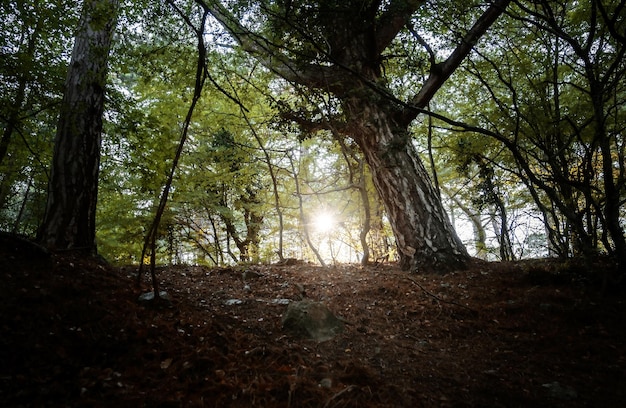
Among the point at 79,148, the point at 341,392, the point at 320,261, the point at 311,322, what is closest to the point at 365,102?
the point at 320,261

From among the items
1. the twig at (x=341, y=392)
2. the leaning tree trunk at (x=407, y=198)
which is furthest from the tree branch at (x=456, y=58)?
the twig at (x=341, y=392)

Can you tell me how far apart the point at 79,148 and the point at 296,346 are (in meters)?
3.72

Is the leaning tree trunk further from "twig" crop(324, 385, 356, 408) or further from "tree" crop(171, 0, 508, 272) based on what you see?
"twig" crop(324, 385, 356, 408)

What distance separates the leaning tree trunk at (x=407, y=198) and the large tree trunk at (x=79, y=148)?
3745 mm

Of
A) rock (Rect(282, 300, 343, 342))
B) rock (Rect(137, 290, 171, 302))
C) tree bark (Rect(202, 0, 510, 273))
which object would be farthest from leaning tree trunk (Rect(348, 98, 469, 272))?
rock (Rect(137, 290, 171, 302))

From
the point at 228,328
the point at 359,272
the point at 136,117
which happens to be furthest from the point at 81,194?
the point at 359,272

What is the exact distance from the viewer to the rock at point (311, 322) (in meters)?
2.59

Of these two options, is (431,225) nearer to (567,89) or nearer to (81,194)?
(567,89)

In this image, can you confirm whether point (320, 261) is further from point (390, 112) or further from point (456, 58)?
point (456, 58)

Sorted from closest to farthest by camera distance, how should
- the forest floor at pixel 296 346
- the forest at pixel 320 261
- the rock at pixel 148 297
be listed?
the forest floor at pixel 296 346 < the forest at pixel 320 261 < the rock at pixel 148 297

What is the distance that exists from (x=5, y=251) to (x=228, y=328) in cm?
201

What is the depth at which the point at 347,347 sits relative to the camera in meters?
2.45

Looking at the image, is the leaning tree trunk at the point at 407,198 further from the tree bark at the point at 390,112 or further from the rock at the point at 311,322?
the rock at the point at 311,322

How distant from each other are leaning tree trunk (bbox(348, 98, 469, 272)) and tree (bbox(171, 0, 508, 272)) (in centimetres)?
1
